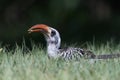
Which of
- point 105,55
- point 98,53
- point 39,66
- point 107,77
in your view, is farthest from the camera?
point 98,53

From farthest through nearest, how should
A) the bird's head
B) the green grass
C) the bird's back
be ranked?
the bird's head → the bird's back → the green grass

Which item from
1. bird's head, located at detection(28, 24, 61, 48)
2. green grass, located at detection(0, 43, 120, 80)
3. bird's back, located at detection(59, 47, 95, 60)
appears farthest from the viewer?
bird's head, located at detection(28, 24, 61, 48)

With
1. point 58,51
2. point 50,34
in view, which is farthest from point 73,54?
point 50,34

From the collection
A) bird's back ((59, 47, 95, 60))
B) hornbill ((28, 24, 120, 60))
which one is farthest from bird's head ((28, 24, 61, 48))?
bird's back ((59, 47, 95, 60))

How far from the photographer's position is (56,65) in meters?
7.77

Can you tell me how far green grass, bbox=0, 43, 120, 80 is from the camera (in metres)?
7.20

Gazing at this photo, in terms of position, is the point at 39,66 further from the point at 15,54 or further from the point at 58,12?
the point at 58,12

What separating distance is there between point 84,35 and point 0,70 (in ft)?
22.0

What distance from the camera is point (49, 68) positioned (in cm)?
765

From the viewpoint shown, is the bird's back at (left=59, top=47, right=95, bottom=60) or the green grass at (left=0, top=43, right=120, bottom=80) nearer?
the green grass at (left=0, top=43, right=120, bottom=80)

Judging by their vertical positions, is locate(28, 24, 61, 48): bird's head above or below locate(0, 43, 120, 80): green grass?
above

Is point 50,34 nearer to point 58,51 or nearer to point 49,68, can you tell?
point 58,51

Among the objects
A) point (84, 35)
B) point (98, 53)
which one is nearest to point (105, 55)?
point (98, 53)

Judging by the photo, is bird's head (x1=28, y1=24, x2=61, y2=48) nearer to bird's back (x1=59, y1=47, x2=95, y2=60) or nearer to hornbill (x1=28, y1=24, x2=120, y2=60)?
hornbill (x1=28, y1=24, x2=120, y2=60)
